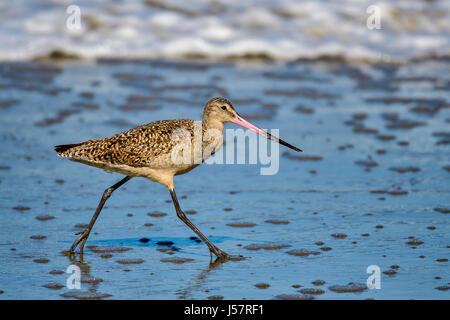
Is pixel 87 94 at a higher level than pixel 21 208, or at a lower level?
higher

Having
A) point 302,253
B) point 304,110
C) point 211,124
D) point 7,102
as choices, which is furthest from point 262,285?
point 7,102

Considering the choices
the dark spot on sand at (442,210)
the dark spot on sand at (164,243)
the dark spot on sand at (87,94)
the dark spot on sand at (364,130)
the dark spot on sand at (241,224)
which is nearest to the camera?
the dark spot on sand at (164,243)

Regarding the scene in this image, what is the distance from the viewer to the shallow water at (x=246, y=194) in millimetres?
5789

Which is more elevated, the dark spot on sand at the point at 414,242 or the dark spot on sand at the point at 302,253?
the dark spot on sand at the point at 414,242

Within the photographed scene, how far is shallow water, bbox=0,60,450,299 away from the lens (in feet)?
19.0

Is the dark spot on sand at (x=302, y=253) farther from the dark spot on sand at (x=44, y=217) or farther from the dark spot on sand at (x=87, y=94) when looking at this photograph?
the dark spot on sand at (x=87, y=94)

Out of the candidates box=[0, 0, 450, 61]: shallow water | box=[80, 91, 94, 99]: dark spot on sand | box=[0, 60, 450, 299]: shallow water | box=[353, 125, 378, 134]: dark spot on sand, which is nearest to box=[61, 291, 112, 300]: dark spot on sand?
box=[0, 60, 450, 299]: shallow water

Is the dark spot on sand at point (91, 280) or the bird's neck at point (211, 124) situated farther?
the bird's neck at point (211, 124)

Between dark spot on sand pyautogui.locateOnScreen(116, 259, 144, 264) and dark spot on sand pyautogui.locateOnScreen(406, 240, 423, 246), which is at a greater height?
dark spot on sand pyautogui.locateOnScreen(406, 240, 423, 246)

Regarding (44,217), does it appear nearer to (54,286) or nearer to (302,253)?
(54,286)

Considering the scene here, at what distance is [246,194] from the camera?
7.90 metres

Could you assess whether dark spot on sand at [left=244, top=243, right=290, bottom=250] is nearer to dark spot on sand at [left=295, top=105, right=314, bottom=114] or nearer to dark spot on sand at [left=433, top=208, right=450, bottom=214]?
dark spot on sand at [left=433, top=208, right=450, bottom=214]

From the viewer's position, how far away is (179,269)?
601 centimetres

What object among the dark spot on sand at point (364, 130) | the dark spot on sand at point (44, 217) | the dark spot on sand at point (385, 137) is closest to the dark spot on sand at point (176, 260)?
the dark spot on sand at point (44, 217)
